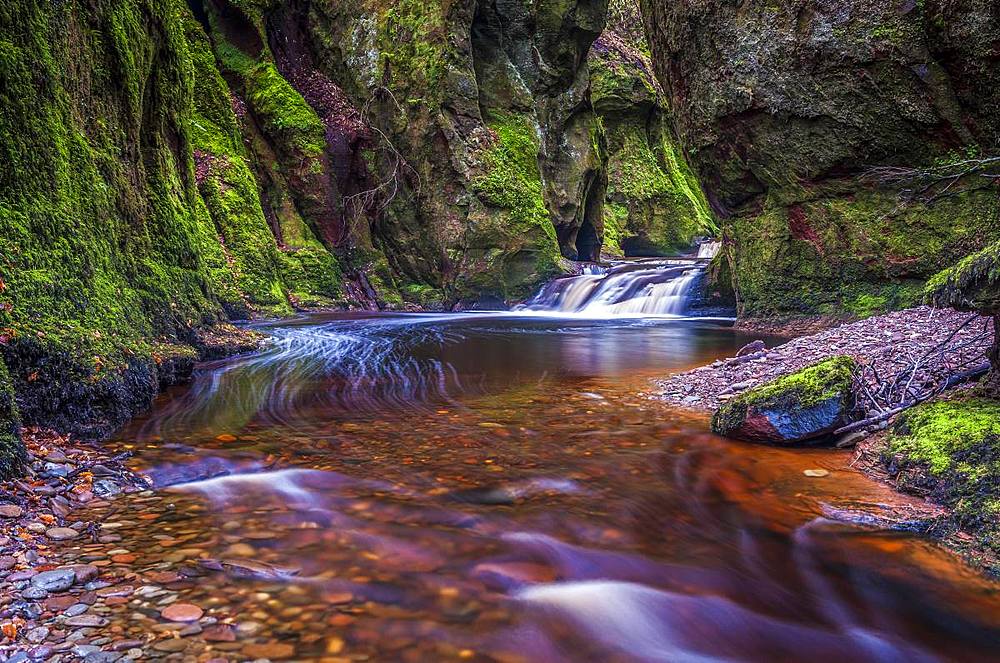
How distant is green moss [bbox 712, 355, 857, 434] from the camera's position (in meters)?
3.95

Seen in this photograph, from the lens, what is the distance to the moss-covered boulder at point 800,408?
3.90 m

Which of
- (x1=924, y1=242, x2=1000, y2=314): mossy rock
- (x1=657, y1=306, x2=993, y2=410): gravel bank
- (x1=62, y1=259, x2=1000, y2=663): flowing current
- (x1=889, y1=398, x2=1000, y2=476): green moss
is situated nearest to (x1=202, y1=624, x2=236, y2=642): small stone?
(x1=62, y1=259, x2=1000, y2=663): flowing current

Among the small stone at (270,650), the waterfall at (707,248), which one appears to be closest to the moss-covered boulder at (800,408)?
the small stone at (270,650)

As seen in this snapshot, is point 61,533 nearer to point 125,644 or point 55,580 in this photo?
point 55,580

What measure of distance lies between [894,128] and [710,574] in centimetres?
961

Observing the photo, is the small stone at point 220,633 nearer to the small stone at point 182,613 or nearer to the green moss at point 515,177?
the small stone at point 182,613

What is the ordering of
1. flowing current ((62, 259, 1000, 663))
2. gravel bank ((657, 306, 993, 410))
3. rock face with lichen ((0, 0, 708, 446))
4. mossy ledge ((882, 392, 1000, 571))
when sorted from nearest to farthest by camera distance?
flowing current ((62, 259, 1000, 663)) → mossy ledge ((882, 392, 1000, 571)) → gravel bank ((657, 306, 993, 410)) → rock face with lichen ((0, 0, 708, 446))

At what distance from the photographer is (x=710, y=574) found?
2445 mm

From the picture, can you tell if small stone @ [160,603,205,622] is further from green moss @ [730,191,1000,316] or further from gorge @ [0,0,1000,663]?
green moss @ [730,191,1000,316]

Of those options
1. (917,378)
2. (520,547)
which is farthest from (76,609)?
(917,378)

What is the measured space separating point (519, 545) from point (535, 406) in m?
2.71

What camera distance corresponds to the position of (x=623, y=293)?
690 inches

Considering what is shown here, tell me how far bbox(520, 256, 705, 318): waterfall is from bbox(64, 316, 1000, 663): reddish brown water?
12243mm

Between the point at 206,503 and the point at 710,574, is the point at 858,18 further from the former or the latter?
the point at 206,503
